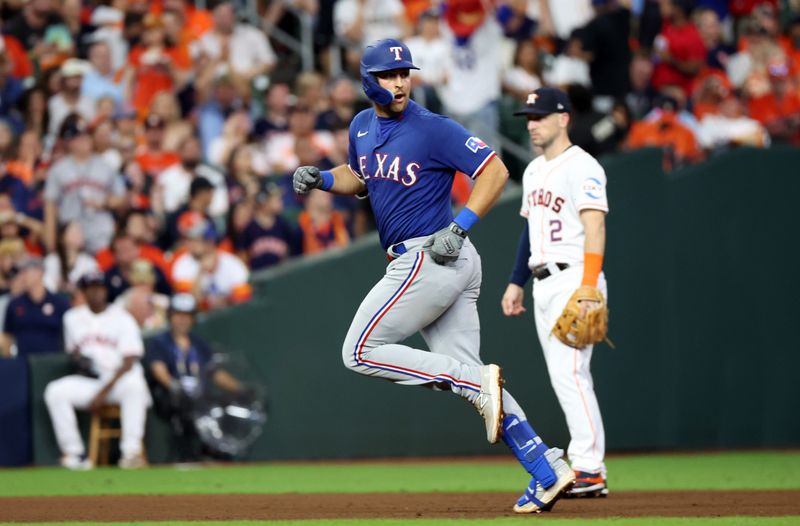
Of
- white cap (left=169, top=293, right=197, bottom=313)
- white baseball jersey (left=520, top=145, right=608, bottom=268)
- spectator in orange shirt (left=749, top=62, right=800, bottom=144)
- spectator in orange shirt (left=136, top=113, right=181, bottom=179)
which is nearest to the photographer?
white baseball jersey (left=520, top=145, right=608, bottom=268)

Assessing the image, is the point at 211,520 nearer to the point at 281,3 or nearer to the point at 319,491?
the point at 319,491

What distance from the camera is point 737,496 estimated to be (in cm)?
762

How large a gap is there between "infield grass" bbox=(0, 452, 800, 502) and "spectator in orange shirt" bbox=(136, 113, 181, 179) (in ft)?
11.7

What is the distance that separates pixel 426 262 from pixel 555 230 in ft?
4.57

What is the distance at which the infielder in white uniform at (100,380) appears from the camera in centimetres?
1141

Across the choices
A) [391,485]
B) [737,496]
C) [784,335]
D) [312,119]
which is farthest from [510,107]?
[737,496]

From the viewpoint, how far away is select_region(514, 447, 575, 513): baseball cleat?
6598 millimetres

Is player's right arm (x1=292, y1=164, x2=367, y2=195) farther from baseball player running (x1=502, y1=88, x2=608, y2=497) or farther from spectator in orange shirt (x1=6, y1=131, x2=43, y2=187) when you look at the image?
spectator in orange shirt (x1=6, y1=131, x2=43, y2=187)

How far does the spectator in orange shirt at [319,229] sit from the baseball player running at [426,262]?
620cm

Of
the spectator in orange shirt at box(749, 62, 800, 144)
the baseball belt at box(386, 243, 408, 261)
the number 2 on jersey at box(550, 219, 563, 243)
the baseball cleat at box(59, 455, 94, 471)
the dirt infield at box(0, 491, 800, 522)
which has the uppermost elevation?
the spectator in orange shirt at box(749, 62, 800, 144)

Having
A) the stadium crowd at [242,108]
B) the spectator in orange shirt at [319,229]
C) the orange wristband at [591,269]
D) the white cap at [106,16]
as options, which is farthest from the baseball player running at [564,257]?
the white cap at [106,16]

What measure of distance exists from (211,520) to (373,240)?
5.63 metres

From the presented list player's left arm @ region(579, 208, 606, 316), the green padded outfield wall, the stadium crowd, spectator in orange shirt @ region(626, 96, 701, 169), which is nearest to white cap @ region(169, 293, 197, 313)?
the green padded outfield wall

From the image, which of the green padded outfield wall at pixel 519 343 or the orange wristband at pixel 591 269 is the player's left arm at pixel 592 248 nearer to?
the orange wristband at pixel 591 269
